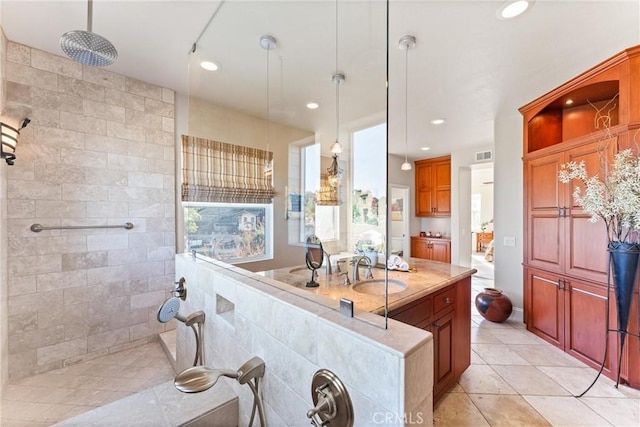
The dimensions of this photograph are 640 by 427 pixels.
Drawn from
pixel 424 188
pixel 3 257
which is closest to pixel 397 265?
pixel 3 257

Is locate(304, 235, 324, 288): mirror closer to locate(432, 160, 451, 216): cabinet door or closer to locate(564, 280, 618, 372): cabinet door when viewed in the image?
locate(564, 280, 618, 372): cabinet door

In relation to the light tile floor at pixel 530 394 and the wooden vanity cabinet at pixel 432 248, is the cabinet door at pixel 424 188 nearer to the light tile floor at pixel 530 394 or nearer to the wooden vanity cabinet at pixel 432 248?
the wooden vanity cabinet at pixel 432 248

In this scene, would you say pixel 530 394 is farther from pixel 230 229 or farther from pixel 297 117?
pixel 297 117

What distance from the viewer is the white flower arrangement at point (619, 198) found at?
187 cm

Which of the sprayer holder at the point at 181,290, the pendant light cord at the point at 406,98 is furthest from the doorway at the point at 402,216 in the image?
the sprayer holder at the point at 181,290

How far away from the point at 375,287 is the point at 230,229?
4.79 ft

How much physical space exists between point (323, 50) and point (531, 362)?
3.27 meters

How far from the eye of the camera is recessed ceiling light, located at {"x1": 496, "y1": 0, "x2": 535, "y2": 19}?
1612mm

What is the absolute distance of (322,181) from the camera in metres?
2.52

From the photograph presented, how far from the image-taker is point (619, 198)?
192 cm

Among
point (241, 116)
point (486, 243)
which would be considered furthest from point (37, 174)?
point (486, 243)

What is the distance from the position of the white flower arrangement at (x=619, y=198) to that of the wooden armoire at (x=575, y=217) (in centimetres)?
20

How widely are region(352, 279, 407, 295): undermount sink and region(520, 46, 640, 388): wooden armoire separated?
1917mm

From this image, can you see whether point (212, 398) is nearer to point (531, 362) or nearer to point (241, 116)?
point (241, 116)
